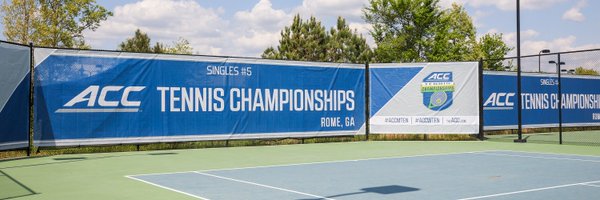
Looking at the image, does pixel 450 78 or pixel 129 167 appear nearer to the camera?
pixel 129 167

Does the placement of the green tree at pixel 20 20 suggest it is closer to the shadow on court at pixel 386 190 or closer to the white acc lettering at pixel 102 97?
the white acc lettering at pixel 102 97

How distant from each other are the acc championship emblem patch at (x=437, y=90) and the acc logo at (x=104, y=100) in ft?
32.0

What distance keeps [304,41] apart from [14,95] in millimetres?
30663

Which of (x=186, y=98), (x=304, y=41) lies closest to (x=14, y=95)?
(x=186, y=98)

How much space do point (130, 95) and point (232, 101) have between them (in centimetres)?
326

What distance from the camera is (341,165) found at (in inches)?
505

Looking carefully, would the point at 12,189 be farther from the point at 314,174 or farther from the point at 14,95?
the point at 14,95

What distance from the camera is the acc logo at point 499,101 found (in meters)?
22.8

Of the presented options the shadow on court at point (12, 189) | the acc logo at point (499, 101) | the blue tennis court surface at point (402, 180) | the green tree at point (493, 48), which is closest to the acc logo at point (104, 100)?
the shadow on court at point (12, 189)

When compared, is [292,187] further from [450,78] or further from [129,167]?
[450,78]

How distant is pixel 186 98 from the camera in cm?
1822

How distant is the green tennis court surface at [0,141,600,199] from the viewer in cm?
872

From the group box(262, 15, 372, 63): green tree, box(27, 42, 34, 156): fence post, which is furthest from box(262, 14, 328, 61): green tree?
box(27, 42, 34, 156): fence post

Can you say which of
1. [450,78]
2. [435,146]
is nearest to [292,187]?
[435,146]
